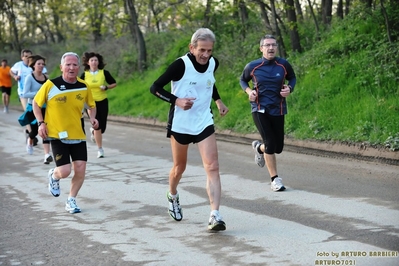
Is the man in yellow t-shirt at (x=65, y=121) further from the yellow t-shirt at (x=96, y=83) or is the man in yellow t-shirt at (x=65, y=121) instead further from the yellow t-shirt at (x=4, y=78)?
the yellow t-shirt at (x=4, y=78)

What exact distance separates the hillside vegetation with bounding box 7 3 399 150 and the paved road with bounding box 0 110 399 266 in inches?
59.4

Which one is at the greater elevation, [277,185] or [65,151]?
[65,151]

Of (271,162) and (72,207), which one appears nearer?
(72,207)

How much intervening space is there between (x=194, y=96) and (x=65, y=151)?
6.88 ft

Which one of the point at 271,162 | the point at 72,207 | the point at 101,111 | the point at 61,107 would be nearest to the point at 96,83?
the point at 101,111

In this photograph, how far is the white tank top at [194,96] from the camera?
769 centimetres

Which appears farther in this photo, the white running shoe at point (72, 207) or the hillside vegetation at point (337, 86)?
the hillside vegetation at point (337, 86)

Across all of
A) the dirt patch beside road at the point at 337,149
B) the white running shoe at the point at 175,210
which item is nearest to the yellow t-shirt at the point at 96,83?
the dirt patch beside road at the point at 337,149

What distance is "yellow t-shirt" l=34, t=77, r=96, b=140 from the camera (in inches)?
356

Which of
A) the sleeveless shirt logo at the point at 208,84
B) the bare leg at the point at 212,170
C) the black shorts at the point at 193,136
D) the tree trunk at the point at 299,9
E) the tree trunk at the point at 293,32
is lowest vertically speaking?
the bare leg at the point at 212,170

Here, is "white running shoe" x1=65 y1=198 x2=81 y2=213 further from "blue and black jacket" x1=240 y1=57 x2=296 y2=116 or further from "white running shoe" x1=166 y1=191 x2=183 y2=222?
"blue and black jacket" x1=240 y1=57 x2=296 y2=116

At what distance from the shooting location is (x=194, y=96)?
773 cm

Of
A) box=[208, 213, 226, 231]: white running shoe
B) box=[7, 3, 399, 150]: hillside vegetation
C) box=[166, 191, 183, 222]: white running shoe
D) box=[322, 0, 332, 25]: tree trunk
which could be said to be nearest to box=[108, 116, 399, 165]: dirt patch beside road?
box=[7, 3, 399, 150]: hillside vegetation

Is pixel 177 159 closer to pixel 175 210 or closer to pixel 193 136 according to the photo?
pixel 193 136
